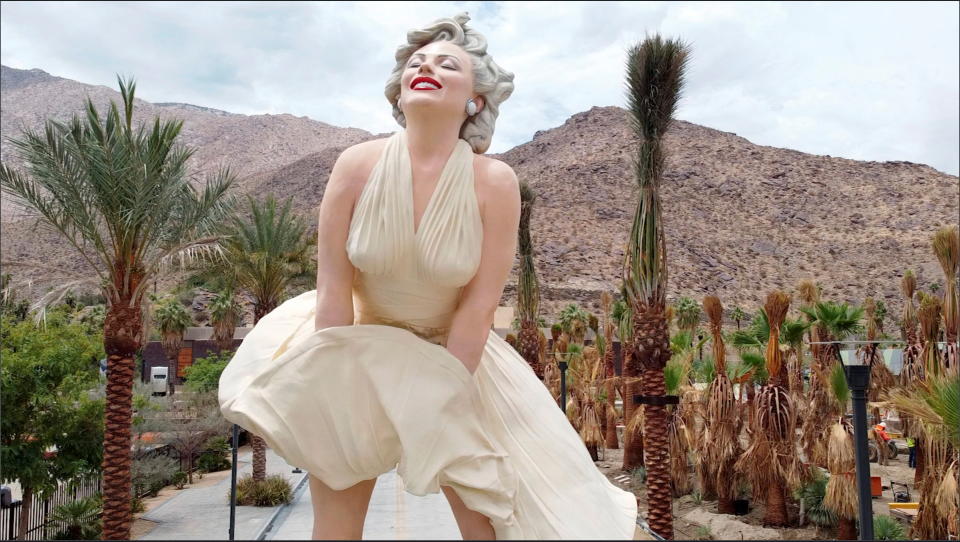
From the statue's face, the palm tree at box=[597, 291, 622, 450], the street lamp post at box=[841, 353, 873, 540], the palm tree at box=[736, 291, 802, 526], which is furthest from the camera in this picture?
the palm tree at box=[597, 291, 622, 450]

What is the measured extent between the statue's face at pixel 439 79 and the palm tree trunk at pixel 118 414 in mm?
7340

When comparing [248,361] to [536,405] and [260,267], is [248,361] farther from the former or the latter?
[260,267]

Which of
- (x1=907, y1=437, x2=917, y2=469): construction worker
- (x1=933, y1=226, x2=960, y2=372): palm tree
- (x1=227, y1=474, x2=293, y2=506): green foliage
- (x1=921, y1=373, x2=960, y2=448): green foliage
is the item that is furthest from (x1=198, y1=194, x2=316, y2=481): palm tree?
(x1=907, y1=437, x2=917, y2=469): construction worker

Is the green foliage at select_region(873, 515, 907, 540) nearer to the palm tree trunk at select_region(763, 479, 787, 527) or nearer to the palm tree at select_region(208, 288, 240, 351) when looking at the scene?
the palm tree trunk at select_region(763, 479, 787, 527)

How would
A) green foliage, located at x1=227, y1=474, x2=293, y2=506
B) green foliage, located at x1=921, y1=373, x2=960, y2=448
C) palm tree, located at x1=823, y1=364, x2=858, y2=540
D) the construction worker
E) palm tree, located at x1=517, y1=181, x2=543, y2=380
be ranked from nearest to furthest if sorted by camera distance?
green foliage, located at x1=921, y1=373, x2=960, y2=448, palm tree, located at x1=823, y1=364, x2=858, y2=540, green foliage, located at x1=227, y1=474, x2=293, y2=506, the construction worker, palm tree, located at x1=517, y1=181, x2=543, y2=380

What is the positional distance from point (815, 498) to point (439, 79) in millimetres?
11088

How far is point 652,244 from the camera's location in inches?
428

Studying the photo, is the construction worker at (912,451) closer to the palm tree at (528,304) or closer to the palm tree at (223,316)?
the palm tree at (528,304)

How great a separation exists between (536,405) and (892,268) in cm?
7099

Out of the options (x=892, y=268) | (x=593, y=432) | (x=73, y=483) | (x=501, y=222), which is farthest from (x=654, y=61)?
(x=892, y=268)

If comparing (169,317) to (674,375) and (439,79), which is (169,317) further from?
(439,79)

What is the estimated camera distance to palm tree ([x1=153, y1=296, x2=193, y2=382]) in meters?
37.0

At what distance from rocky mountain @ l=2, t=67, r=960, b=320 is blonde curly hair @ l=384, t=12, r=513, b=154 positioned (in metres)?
47.2

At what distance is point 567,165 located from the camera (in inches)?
3676
